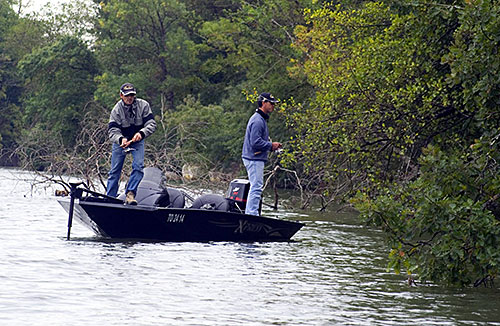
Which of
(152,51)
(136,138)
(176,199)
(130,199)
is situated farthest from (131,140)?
(152,51)

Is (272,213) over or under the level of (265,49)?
under

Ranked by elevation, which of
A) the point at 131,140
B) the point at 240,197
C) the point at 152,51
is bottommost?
the point at 240,197

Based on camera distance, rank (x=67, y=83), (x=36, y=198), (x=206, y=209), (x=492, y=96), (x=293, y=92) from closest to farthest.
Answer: (x=492, y=96) → (x=206, y=209) → (x=36, y=198) → (x=293, y=92) → (x=67, y=83)

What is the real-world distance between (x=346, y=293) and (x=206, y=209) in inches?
175

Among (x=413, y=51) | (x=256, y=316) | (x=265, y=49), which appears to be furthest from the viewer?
(x=265, y=49)

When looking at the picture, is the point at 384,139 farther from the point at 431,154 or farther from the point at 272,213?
the point at 272,213

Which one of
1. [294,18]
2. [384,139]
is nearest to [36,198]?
[384,139]

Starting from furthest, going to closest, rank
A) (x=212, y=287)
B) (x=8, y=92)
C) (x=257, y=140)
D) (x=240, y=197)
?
(x=8, y=92), (x=240, y=197), (x=257, y=140), (x=212, y=287)

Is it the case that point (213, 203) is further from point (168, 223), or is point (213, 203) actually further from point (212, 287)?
point (212, 287)

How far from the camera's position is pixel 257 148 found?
14.0m

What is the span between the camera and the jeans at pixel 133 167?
13.3 meters

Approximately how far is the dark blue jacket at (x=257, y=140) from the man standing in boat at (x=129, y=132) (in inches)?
59.4

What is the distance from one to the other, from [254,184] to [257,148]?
1.76ft

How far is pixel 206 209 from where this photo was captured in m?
13.7
